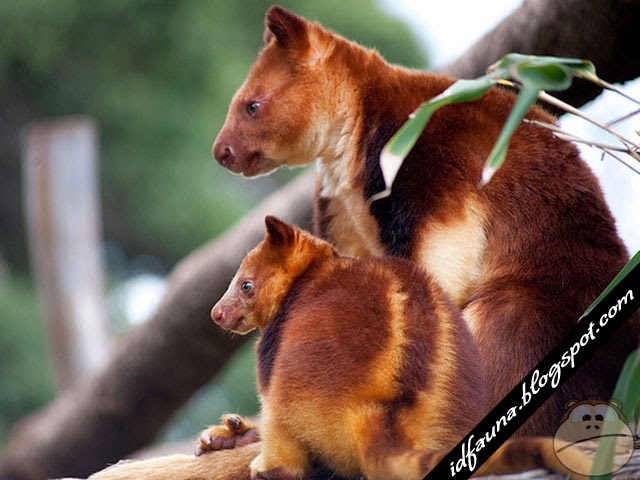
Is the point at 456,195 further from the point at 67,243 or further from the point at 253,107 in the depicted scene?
the point at 67,243

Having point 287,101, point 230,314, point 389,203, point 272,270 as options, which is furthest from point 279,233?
point 287,101

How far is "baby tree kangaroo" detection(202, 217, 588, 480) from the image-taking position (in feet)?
5.48

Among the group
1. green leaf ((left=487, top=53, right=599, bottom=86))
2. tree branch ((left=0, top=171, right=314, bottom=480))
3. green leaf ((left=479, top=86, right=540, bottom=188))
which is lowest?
tree branch ((left=0, top=171, right=314, bottom=480))

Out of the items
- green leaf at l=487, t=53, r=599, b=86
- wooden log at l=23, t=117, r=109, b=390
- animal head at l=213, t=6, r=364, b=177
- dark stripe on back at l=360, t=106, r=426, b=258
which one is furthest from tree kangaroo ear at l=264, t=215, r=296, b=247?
wooden log at l=23, t=117, r=109, b=390

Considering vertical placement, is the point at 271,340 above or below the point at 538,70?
below

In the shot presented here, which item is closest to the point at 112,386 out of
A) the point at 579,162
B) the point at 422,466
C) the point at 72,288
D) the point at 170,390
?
the point at 170,390

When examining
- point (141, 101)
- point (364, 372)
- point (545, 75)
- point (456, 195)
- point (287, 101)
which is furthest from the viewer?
point (141, 101)

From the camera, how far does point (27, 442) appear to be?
5934 mm

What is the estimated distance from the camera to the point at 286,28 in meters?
2.46

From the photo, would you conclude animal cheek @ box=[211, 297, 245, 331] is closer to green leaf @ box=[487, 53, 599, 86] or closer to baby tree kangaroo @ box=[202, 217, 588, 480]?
baby tree kangaroo @ box=[202, 217, 588, 480]

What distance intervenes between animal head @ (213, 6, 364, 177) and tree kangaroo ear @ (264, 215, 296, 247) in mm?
529

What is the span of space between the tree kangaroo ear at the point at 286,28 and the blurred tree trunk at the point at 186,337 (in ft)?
3.22

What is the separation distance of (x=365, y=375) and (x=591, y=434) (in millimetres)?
377

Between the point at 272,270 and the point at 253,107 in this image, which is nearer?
the point at 272,270
